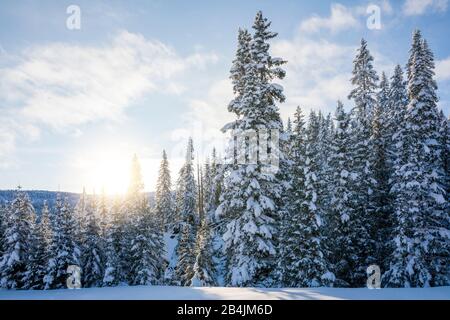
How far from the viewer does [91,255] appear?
1673 inches

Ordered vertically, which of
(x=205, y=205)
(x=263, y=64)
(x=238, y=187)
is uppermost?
(x=263, y=64)

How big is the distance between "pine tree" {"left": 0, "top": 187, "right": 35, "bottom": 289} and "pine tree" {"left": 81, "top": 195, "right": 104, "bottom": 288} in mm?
6302

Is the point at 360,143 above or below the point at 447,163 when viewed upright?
above

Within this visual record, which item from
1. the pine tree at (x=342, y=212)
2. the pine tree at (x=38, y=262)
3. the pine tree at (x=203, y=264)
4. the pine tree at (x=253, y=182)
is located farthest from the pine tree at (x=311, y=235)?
the pine tree at (x=38, y=262)

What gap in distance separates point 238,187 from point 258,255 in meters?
3.98

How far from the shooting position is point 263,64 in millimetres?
20016

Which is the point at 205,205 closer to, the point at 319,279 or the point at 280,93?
the point at 319,279

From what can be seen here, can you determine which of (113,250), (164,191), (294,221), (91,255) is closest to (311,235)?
(294,221)

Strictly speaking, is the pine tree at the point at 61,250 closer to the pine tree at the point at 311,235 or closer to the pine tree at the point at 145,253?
the pine tree at the point at 145,253

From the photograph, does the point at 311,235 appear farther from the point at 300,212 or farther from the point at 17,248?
the point at 17,248

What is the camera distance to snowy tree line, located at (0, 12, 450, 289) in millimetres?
19344

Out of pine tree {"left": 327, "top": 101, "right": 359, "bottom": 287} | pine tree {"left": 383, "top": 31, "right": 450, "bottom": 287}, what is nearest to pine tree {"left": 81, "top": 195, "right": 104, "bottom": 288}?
pine tree {"left": 327, "top": 101, "right": 359, "bottom": 287}
